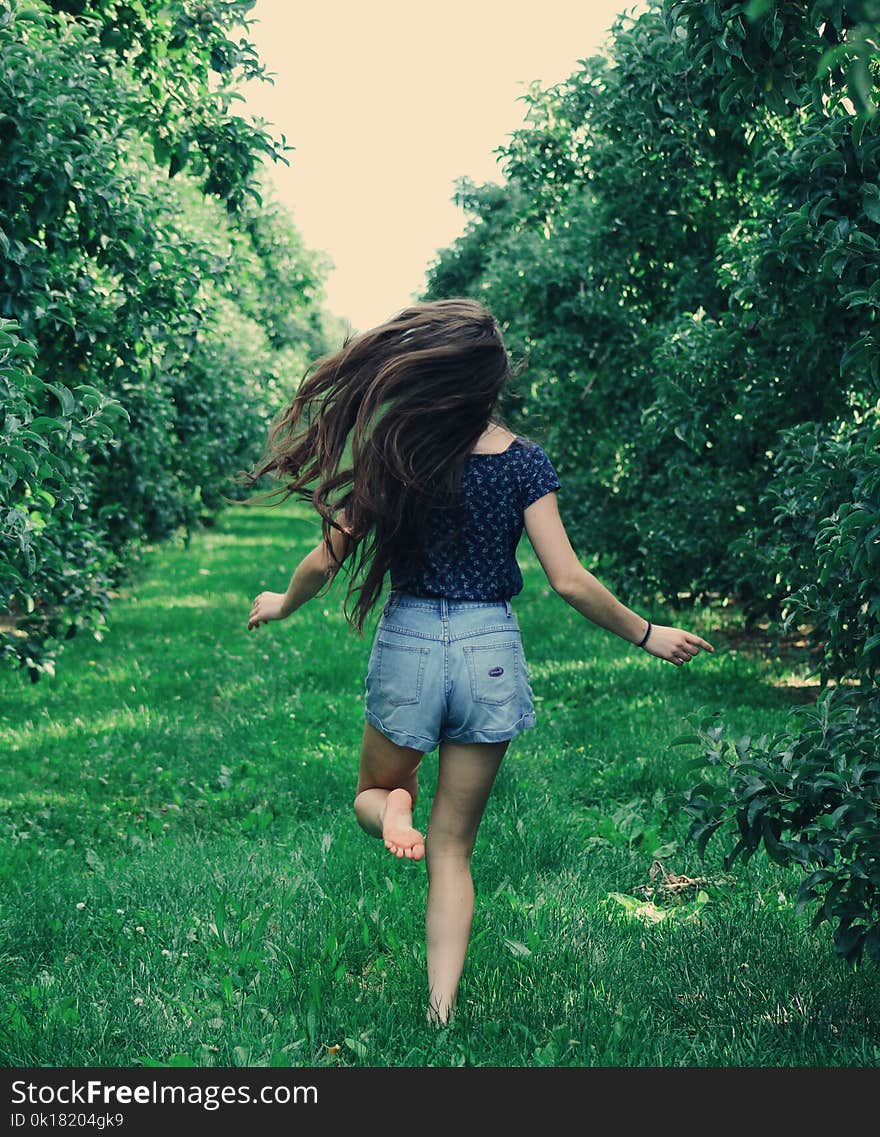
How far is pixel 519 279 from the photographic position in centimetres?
1341

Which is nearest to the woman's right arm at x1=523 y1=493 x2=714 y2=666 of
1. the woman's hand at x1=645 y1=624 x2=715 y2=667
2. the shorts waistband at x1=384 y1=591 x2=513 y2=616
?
the woman's hand at x1=645 y1=624 x2=715 y2=667

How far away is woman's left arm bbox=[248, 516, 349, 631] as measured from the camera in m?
3.70

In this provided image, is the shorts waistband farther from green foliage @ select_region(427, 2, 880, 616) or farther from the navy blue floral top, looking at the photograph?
green foliage @ select_region(427, 2, 880, 616)

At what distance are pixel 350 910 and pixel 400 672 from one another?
1407 mm

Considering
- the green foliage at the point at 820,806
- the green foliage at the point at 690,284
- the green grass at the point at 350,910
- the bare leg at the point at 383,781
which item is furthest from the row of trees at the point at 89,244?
the green foliage at the point at 820,806

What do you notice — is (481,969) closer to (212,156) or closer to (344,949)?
(344,949)

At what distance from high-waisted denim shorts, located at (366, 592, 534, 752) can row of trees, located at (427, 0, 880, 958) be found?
621mm

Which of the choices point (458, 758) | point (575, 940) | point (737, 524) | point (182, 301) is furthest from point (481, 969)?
point (737, 524)

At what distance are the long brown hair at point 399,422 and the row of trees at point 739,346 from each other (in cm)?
46

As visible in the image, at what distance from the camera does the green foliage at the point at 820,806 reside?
10.6ft

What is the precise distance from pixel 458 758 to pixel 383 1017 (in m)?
0.81

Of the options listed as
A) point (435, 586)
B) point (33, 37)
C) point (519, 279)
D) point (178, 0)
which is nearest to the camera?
point (435, 586)

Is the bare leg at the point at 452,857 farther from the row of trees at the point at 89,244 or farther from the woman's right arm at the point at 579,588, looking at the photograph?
the row of trees at the point at 89,244

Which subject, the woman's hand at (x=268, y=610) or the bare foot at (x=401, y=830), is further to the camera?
the woman's hand at (x=268, y=610)
